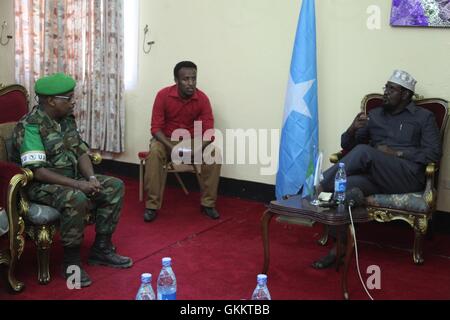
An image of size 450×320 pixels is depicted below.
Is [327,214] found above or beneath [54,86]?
beneath

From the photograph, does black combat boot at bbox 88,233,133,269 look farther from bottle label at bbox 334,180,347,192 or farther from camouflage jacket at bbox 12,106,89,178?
bottle label at bbox 334,180,347,192

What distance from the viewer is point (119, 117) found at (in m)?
5.31

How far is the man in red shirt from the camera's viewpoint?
Answer: 162 inches

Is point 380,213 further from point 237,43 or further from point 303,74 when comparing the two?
point 237,43

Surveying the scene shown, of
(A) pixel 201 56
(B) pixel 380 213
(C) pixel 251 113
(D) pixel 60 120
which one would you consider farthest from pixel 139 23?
(B) pixel 380 213

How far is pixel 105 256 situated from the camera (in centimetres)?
309

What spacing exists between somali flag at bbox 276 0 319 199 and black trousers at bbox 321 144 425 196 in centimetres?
62

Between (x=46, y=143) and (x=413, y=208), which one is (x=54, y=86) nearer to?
(x=46, y=143)

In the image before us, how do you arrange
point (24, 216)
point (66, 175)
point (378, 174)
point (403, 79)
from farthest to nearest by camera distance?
point (403, 79)
point (378, 174)
point (66, 175)
point (24, 216)

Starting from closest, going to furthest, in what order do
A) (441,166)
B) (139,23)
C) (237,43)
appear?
1. (441,166)
2. (237,43)
3. (139,23)


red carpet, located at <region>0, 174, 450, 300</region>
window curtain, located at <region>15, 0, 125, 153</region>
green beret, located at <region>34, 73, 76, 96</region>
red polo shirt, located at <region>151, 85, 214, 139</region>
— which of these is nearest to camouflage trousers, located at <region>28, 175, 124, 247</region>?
red carpet, located at <region>0, 174, 450, 300</region>

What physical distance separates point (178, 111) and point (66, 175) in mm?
1575

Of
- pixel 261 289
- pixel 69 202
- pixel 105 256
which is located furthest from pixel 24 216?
pixel 261 289

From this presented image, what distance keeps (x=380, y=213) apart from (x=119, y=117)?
301 centimetres
